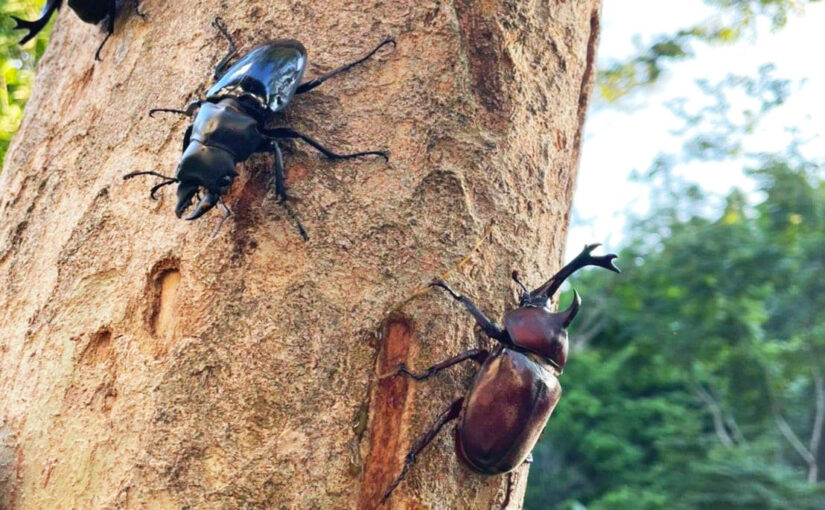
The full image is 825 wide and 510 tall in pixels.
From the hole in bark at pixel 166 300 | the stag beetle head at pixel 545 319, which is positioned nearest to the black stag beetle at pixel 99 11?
the hole in bark at pixel 166 300

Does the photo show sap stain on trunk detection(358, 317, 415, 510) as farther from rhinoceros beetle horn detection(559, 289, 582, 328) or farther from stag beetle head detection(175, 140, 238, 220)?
rhinoceros beetle horn detection(559, 289, 582, 328)

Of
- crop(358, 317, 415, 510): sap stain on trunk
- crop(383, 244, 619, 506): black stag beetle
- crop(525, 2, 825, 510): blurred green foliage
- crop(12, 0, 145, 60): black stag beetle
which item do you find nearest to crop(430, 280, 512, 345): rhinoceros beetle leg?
crop(383, 244, 619, 506): black stag beetle

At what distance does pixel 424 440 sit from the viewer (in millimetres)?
1393

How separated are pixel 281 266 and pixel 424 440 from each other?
0.42 m

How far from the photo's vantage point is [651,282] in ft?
51.7

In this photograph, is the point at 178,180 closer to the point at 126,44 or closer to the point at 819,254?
the point at 126,44

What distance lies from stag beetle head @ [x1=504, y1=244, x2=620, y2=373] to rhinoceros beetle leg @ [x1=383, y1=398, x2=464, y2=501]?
0.25 m

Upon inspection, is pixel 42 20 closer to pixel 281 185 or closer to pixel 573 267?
pixel 281 185

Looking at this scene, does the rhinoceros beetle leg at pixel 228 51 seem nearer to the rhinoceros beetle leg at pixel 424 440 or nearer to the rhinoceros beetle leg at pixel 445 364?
the rhinoceros beetle leg at pixel 445 364

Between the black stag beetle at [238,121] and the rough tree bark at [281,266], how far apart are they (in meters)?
0.03

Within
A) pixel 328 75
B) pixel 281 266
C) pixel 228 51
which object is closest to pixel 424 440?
pixel 281 266

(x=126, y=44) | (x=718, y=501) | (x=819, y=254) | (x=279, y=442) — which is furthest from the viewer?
(x=819, y=254)

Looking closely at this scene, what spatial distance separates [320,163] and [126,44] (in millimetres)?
662

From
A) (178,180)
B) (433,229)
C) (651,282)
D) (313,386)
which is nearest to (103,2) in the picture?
(178,180)
